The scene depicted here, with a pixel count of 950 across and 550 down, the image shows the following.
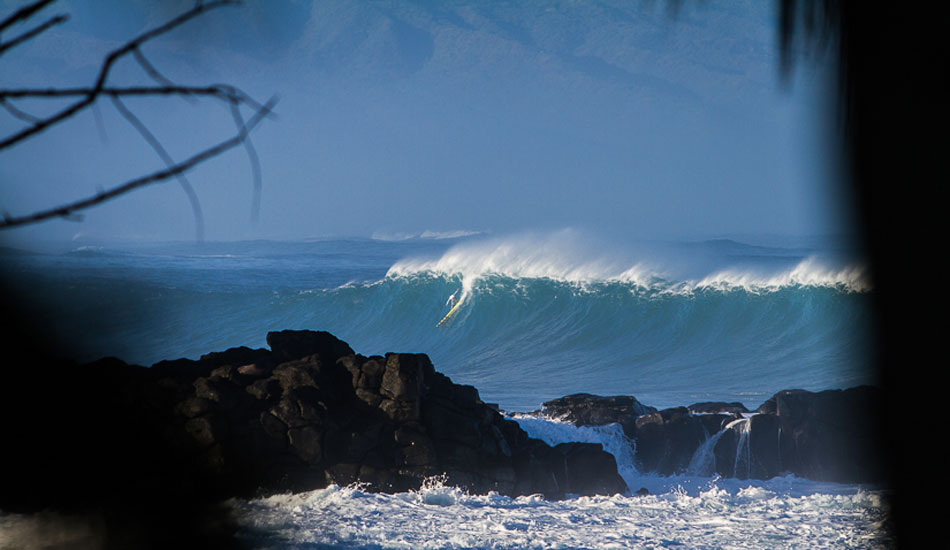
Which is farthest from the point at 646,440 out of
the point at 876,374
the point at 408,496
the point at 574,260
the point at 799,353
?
the point at 574,260

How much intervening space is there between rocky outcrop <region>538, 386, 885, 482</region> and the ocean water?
0.15 m

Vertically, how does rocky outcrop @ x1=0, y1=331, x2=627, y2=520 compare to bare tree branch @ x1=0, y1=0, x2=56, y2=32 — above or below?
below

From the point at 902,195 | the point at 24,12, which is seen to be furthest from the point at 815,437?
the point at 24,12

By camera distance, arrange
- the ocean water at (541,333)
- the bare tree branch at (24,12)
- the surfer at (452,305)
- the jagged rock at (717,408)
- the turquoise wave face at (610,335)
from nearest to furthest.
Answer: the bare tree branch at (24,12)
the ocean water at (541,333)
the jagged rock at (717,408)
the turquoise wave face at (610,335)
the surfer at (452,305)

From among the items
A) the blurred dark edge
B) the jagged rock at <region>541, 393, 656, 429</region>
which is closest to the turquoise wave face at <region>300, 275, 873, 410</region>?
the jagged rock at <region>541, 393, 656, 429</region>

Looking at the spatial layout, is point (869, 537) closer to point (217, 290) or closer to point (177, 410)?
point (177, 410)

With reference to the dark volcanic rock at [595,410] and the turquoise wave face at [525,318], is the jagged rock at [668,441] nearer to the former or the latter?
the dark volcanic rock at [595,410]

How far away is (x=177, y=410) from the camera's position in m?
4.97

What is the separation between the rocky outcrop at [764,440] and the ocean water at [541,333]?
0.15 meters

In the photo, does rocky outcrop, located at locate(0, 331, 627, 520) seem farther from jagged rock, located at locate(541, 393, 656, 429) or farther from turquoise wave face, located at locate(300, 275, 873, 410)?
turquoise wave face, located at locate(300, 275, 873, 410)

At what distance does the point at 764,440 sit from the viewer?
6.31 meters

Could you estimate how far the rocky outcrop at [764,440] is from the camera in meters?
6.08

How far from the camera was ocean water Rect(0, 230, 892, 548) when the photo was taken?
4.84m

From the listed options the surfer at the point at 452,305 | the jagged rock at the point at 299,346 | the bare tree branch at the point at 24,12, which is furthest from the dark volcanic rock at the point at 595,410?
the bare tree branch at the point at 24,12
